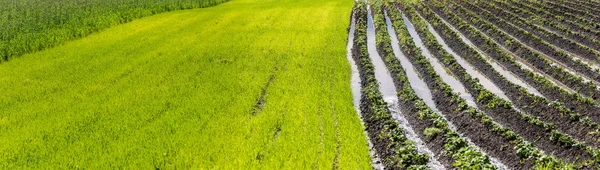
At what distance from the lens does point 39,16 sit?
27.6 metres

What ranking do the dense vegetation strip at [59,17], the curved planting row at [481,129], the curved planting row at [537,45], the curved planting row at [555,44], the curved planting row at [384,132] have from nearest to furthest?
the curved planting row at [481,129] < the curved planting row at [384,132] < the curved planting row at [537,45] < the curved planting row at [555,44] < the dense vegetation strip at [59,17]

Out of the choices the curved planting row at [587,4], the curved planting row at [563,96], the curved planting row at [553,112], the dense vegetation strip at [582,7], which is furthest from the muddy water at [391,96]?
the curved planting row at [587,4]

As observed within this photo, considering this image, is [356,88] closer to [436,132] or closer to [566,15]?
[436,132]

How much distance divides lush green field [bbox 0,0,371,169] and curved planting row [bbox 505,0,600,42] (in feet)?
34.8

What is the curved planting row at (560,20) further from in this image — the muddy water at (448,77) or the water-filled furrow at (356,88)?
the water-filled furrow at (356,88)

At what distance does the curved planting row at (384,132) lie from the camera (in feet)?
30.9

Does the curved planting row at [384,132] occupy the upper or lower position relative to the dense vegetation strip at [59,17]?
upper

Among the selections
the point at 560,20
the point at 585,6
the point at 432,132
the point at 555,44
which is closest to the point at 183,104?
the point at 432,132

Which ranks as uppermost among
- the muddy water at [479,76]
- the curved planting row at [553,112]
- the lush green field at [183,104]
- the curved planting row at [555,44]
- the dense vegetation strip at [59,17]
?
the curved planting row at [553,112]

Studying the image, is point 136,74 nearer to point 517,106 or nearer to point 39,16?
point 517,106

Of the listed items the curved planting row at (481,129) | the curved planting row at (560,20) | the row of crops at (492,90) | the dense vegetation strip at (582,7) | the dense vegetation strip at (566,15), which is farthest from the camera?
the dense vegetation strip at (582,7)

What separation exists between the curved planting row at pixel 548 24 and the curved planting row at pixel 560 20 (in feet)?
1.55

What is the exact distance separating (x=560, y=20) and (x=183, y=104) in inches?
803

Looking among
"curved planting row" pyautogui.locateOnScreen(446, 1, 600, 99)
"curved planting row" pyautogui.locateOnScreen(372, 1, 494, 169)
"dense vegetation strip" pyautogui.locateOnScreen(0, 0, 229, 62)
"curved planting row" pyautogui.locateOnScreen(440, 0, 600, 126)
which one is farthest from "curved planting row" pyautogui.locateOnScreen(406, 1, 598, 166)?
"dense vegetation strip" pyautogui.locateOnScreen(0, 0, 229, 62)
